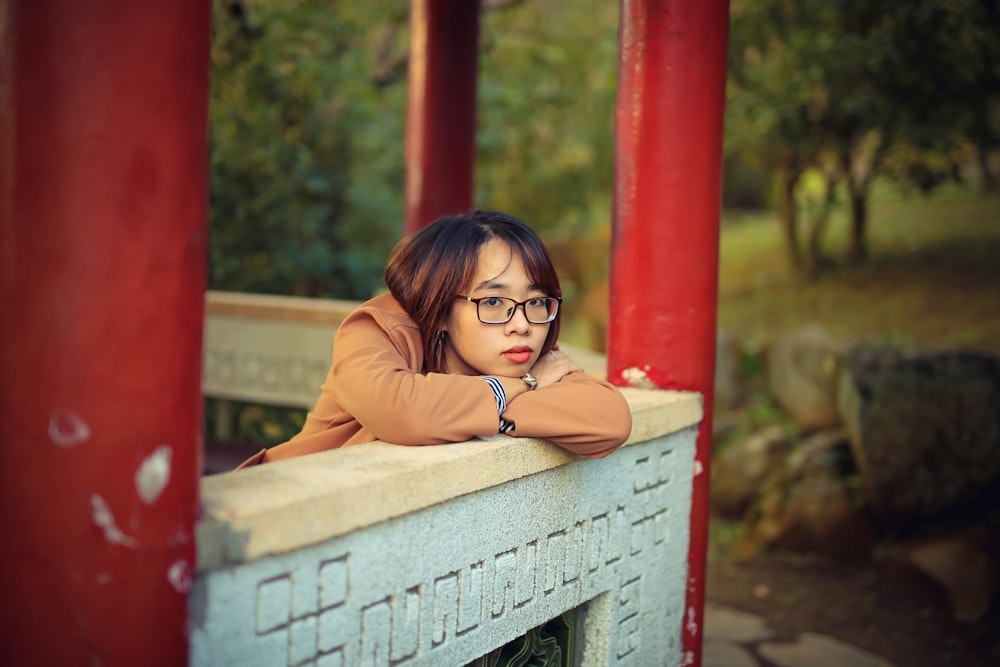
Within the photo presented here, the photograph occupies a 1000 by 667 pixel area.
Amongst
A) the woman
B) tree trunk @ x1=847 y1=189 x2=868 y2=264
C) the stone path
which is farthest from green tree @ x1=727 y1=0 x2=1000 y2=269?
the woman

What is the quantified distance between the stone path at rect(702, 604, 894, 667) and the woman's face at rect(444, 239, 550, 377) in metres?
2.60

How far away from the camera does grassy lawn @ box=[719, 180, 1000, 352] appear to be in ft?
23.2

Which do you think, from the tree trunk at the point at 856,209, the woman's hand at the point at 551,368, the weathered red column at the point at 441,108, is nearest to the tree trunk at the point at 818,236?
the tree trunk at the point at 856,209

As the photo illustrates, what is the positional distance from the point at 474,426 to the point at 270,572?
2.02ft

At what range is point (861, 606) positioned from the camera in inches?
215

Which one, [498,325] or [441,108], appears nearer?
[498,325]

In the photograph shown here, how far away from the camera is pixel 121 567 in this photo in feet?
5.74

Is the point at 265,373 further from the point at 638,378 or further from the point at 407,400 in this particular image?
the point at 407,400

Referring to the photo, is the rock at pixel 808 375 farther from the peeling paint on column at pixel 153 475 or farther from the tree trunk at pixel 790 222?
the peeling paint on column at pixel 153 475

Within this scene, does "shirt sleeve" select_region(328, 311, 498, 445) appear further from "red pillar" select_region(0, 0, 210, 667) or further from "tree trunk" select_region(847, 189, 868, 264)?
"tree trunk" select_region(847, 189, 868, 264)

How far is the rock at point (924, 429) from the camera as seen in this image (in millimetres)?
5348

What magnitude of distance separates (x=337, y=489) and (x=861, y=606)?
419 centimetres

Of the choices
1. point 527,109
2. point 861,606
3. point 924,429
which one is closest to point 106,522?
point 861,606

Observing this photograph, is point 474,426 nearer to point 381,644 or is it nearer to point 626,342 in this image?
point 381,644
